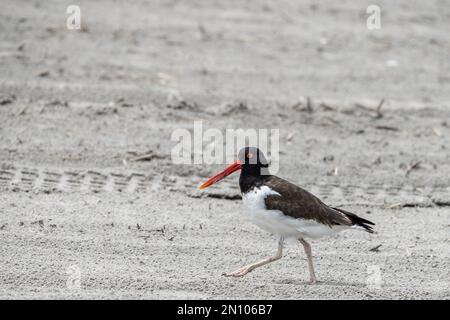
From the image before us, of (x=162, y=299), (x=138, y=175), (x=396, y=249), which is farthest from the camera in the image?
(x=138, y=175)

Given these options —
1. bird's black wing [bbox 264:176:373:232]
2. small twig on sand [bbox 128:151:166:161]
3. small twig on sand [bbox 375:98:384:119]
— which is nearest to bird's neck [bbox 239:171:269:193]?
→ bird's black wing [bbox 264:176:373:232]

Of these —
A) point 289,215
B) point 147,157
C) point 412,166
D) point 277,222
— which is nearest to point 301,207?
point 289,215

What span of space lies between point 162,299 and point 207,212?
2025 mm

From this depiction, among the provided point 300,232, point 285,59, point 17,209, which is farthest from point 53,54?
point 300,232

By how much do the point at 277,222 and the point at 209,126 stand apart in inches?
137

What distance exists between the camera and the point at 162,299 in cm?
639

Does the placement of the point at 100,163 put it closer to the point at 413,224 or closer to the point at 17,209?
the point at 17,209

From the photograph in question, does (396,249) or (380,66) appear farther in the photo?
(380,66)

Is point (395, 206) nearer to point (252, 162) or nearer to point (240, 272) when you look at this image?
point (252, 162)

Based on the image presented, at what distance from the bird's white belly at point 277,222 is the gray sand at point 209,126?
39cm

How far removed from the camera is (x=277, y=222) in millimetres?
6855

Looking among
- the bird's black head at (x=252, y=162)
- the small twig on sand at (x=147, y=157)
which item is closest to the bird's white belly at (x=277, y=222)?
the bird's black head at (x=252, y=162)

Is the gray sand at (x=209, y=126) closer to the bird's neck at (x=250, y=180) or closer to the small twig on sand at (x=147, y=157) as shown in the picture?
the small twig on sand at (x=147, y=157)

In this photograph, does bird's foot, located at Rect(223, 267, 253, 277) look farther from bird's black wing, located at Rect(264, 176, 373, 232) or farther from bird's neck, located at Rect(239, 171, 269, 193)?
bird's neck, located at Rect(239, 171, 269, 193)
